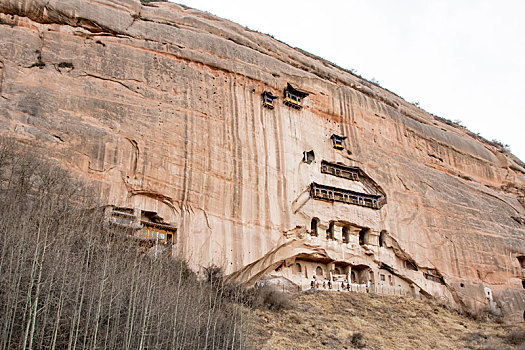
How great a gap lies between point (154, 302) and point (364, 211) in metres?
16.0

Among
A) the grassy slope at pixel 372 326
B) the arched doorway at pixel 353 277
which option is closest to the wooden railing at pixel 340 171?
the arched doorway at pixel 353 277

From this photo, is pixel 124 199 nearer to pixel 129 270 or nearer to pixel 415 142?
pixel 129 270

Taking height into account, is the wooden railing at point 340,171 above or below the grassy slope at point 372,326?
above

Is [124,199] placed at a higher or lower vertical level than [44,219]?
higher

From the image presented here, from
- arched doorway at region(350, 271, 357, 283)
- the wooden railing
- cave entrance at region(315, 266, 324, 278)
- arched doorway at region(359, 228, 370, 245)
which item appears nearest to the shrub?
arched doorway at region(350, 271, 357, 283)

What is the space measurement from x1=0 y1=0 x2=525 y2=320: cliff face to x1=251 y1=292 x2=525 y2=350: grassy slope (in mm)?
2226

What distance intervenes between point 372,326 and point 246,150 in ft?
32.3

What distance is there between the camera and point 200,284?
68.8 ft

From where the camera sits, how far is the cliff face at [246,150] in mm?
22719

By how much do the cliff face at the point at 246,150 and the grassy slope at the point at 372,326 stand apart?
2226 mm

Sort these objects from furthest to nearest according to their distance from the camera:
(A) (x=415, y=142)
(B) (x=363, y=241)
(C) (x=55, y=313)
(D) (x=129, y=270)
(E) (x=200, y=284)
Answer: (A) (x=415, y=142) → (B) (x=363, y=241) → (E) (x=200, y=284) → (D) (x=129, y=270) → (C) (x=55, y=313)

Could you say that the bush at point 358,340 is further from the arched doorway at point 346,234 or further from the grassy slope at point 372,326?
the arched doorway at point 346,234

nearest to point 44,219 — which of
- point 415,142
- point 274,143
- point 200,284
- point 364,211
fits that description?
point 200,284

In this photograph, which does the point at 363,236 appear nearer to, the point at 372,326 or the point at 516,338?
the point at 372,326
